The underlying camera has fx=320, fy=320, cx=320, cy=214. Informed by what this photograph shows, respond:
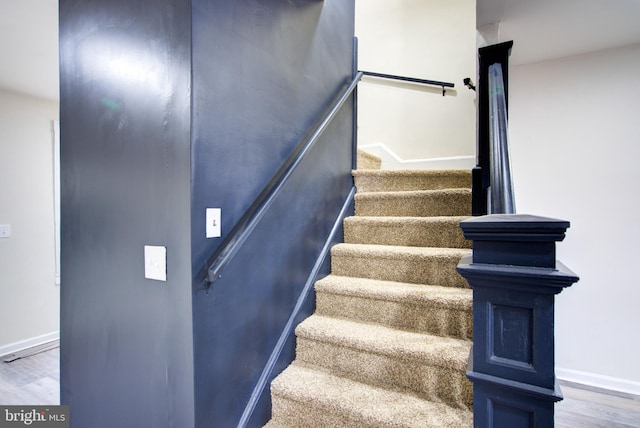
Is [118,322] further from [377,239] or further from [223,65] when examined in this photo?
[377,239]

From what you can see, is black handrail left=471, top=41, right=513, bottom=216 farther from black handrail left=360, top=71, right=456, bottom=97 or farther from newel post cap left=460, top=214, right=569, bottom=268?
black handrail left=360, top=71, right=456, bottom=97

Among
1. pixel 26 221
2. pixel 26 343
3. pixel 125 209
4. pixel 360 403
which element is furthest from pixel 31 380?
pixel 360 403

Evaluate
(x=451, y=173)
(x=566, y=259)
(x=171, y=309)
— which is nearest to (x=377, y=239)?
(x=451, y=173)

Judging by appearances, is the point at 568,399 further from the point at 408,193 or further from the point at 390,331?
the point at 408,193

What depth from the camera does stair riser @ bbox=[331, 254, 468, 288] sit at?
1.65 m

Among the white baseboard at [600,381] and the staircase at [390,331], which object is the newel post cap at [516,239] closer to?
the staircase at [390,331]

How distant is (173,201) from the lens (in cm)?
106

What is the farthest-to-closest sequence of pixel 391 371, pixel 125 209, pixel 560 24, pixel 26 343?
1. pixel 26 343
2. pixel 560 24
3. pixel 391 371
4. pixel 125 209

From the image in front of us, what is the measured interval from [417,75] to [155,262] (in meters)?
2.94

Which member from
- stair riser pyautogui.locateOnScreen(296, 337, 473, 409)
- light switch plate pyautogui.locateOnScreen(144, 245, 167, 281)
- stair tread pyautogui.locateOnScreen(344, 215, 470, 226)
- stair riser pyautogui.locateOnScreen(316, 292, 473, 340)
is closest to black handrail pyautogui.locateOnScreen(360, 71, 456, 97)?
stair tread pyautogui.locateOnScreen(344, 215, 470, 226)

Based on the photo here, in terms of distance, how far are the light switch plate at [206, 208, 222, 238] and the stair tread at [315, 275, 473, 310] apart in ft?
2.60

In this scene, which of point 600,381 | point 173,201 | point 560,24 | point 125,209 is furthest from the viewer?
point 600,381

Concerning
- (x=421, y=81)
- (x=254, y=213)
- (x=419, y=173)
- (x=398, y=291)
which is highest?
(x=421, y=81)

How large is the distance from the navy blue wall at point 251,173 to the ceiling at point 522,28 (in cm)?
108
